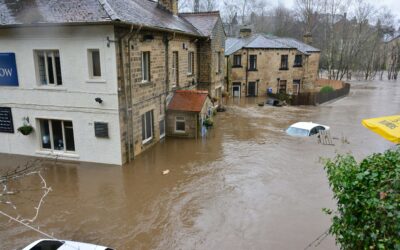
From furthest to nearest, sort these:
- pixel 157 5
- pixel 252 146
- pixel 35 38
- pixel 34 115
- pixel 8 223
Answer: pixel 157 5
pixel 252 146
pixel 34 115
pixel 35 38
pixel 8 223

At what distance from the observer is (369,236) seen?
426cm

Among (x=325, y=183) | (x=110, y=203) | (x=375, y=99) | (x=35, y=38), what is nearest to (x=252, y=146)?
(x=325, y=183)

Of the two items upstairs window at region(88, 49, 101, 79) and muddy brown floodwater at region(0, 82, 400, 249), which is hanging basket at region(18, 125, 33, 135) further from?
upstairs window at region(88, 49, 101, 79)

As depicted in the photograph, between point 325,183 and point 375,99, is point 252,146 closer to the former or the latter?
point 325,183

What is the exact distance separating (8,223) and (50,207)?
1.25 m

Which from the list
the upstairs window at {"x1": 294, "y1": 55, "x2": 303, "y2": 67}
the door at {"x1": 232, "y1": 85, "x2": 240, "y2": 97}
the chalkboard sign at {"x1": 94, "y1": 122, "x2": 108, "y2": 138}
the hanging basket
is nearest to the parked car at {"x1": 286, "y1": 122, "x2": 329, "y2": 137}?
the chalkboard sign at {"x1": 94, "y1": 122, "x2": 108, "y2": 138}

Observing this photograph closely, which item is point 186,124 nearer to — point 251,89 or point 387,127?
point 387,127

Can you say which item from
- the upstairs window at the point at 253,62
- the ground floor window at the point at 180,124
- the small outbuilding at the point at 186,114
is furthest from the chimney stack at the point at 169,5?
the upstairs window at the point at 253,62

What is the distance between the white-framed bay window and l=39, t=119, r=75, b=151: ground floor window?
10.6 ft

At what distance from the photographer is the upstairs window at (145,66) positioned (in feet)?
50.0

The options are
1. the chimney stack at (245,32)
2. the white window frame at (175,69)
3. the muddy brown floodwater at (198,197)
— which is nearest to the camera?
the muddy brown floodwater at (198,197)

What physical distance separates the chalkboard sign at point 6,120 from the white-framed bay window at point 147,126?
232 inches

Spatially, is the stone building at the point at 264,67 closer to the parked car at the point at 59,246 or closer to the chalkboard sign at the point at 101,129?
the chalkboard sign at the point at 101,129

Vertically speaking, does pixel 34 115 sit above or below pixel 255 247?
above
